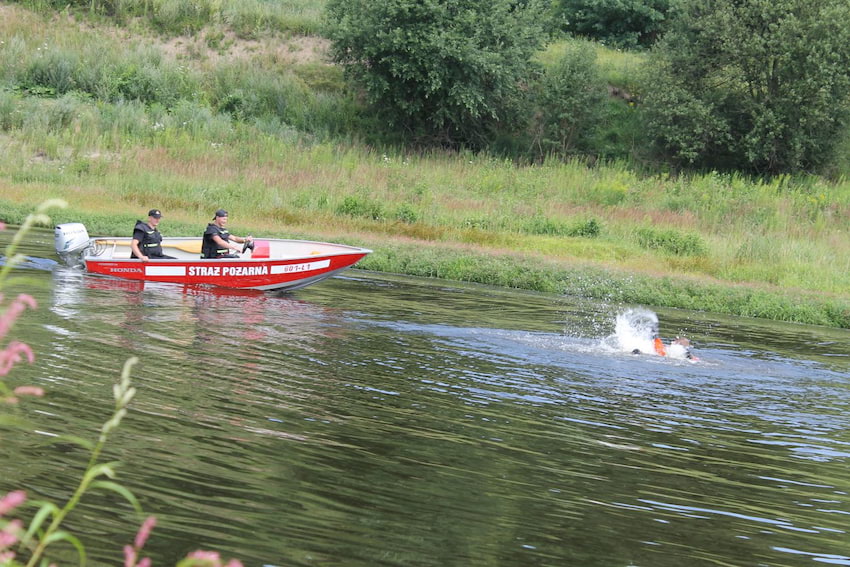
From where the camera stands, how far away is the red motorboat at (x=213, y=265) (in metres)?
18.2

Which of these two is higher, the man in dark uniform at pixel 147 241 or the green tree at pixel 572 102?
the green tree at pixel 572 102

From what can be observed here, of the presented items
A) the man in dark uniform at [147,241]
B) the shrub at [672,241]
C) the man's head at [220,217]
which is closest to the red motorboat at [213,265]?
the man in dark uniform at [147,241]

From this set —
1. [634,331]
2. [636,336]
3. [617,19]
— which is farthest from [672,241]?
[617,19]

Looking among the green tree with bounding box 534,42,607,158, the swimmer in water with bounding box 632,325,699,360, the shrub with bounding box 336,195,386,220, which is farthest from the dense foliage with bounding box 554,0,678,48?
the swimmer in water with bounding box 632,325,699,360

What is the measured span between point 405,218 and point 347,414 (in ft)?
65.0

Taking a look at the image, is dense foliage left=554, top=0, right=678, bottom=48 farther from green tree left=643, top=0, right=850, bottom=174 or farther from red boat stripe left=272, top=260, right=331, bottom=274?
red boat stripe left=272, top=260, right=331, bottom=274

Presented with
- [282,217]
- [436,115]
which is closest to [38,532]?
[282,217]

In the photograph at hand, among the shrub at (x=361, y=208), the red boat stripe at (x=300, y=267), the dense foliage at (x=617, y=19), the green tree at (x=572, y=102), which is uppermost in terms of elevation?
the dense foliage at (x=617, y=19)

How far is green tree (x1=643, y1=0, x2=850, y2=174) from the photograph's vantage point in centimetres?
3694

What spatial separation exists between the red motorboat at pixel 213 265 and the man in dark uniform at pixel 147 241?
226 mm

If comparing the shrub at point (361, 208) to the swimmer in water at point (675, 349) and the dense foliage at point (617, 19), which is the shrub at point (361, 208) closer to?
the swimmer in water at point (675, 349)

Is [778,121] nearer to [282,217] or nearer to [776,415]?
[282,217]

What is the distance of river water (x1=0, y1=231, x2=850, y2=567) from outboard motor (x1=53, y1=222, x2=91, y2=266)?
98.3 inches

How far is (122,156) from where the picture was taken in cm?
3200
